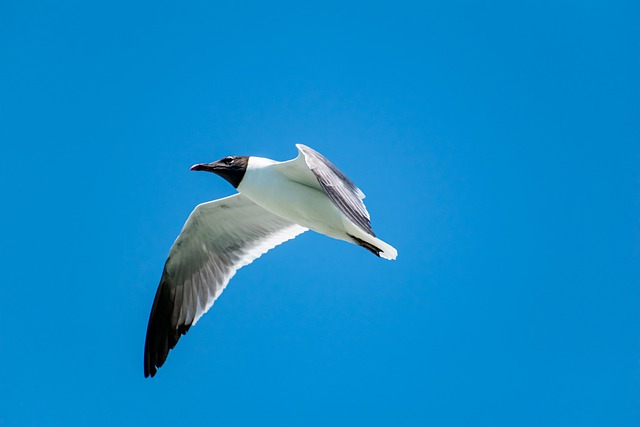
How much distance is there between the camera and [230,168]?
7602 millimetres

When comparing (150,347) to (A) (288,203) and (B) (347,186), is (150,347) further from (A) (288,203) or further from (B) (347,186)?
(B) (347,186)

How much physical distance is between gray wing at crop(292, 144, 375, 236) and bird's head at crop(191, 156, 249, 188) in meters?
A: 0.72

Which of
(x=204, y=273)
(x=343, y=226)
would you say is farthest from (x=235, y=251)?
(x=343, y=226)

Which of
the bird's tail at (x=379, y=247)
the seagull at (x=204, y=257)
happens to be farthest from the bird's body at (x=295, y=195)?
the seagull at (x=204, y=257)

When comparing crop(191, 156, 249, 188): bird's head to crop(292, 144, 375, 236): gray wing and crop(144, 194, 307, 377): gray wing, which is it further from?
crop(144, 194, 307, 377): gray wing

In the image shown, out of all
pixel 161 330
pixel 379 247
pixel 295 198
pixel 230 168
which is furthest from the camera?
pixel 161 330

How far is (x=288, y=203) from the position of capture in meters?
7.39

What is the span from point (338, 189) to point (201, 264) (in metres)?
2.86

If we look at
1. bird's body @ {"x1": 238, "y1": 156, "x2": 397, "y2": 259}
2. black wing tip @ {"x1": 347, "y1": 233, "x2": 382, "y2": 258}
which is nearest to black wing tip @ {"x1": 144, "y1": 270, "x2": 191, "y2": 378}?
bird's body @ {"x1": 238, "y1": 156, "x2": 397, "y2": 259}

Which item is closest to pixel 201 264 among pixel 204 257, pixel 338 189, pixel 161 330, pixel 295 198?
pixel 204 257

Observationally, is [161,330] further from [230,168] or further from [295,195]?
[295,195]

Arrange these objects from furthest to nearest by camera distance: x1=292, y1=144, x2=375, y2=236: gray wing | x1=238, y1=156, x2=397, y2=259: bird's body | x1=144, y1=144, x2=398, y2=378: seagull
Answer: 1. x1=144, y1=144, x2=398, y2=378: seagull
2. x1=238, y1=156, x2=397, y2=259: bird's body
3. x1=292, y1=144, x2=375, y2=236: gray wing

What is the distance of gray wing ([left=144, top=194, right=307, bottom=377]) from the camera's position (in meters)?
8.56

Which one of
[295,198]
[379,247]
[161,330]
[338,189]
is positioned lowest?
[161,330]
